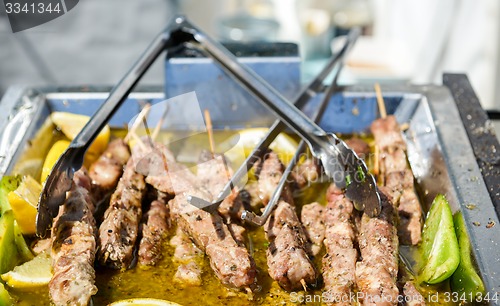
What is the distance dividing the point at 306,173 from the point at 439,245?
991 mm

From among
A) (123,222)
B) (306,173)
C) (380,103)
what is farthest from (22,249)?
(380,103)

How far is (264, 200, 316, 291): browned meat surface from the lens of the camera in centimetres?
265

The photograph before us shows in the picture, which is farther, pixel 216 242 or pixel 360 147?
pixel 360 147

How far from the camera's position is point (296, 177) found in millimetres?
3449

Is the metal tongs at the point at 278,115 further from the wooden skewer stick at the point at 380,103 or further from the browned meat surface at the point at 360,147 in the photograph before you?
the wooden skewer stick at the point at 380,103

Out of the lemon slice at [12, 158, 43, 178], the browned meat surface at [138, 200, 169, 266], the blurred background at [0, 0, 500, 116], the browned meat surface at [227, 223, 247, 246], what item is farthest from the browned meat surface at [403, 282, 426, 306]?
the blurred background at [0, 0, 500, 116]

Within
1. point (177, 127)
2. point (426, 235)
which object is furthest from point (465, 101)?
point (177, 127)

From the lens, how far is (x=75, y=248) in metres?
2.71

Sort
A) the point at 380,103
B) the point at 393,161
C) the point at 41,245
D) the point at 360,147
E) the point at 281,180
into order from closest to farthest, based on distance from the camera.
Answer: the point at 41,245, the point at 281,180, the point at 393,161, the point at 360,147, the point at 380,103

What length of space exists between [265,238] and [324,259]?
0.39 metres

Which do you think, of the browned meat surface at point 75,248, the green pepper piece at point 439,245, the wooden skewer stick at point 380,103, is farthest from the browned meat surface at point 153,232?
the wooden skewer stick at point 380,103

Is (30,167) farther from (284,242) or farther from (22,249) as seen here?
(284,242)

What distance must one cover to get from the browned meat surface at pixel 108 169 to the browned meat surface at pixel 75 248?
4.7 inches

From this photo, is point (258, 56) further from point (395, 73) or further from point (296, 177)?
point (395, 73)
